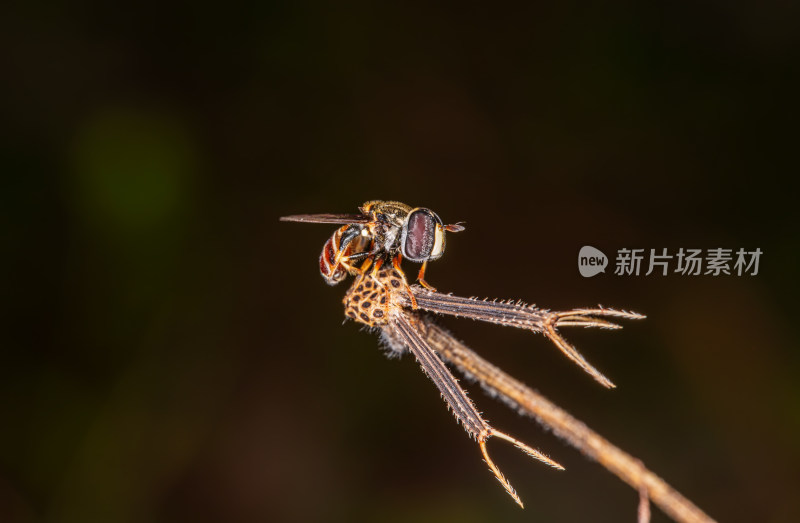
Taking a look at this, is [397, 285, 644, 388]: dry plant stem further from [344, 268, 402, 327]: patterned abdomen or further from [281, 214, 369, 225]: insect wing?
[281, 214, 369, 225]: insect wing

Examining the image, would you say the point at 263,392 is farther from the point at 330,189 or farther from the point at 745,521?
the point at 745,521

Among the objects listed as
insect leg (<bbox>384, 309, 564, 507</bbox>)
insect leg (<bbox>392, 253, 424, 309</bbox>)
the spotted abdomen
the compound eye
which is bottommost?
insect leg (<bbox>384, 309, 564, 507</bbox>)

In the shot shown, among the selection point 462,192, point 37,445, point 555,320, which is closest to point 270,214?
point 462,192

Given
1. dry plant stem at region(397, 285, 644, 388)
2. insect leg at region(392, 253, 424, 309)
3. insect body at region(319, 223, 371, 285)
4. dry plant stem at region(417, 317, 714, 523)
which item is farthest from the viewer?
insect body at region(319, 223, 371, 285)

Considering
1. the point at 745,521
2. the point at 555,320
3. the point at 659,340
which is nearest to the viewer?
the point at 555,320

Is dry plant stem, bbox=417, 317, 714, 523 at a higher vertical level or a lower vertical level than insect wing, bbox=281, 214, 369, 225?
lower

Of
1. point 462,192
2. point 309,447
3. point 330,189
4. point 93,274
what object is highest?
point 462,192

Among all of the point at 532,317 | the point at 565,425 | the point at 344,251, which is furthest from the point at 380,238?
the point at 565,425

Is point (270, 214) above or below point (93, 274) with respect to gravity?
above

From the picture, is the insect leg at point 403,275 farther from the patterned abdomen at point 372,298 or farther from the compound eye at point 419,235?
the compound eye at point 419,235

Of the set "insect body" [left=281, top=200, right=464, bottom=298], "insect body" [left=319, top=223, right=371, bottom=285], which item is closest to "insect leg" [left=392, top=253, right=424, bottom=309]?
"insect body" [left=281, top=200, right=464, bottom=298]
